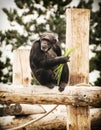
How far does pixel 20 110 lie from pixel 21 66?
2.20ft

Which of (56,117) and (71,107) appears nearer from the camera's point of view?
(71,107)

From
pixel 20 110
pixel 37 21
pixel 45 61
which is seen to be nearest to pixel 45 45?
pixel 45 61

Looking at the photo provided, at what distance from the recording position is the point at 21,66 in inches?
180

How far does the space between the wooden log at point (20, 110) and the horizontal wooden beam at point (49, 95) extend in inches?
32.2

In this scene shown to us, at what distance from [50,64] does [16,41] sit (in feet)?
20.2

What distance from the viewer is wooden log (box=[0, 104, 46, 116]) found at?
4.13 meters

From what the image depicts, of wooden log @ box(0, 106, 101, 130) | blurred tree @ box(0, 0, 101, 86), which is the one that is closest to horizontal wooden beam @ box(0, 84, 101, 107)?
wooden log @ box(0, 106, 101, 130)

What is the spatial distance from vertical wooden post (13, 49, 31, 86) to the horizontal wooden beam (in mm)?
1179

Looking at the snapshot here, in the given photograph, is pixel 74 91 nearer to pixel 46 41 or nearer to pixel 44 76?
pixel 44 76

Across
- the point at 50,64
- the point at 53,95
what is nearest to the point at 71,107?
the point at 53,95

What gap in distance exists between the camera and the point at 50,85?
11.5ft

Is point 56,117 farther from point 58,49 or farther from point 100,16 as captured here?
point 100,16

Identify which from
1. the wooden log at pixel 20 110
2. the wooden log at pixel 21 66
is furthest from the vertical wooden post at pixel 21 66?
the wooden log at pixel 20 110

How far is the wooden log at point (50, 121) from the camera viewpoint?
407 centimetres
